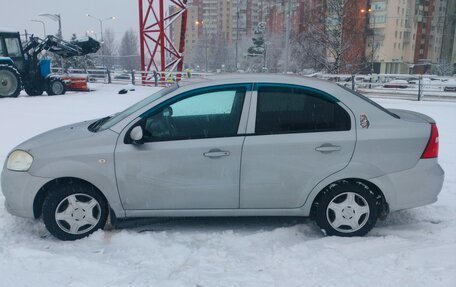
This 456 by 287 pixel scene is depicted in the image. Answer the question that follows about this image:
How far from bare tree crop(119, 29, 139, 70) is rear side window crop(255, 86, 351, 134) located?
280 feet

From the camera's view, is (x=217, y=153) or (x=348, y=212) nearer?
(x=217, y=153)

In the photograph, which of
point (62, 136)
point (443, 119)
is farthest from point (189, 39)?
point (62, 136)

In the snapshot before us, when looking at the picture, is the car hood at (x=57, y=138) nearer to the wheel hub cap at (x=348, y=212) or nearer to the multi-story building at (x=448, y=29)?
the wheel hub cap at (x=348, y=212)

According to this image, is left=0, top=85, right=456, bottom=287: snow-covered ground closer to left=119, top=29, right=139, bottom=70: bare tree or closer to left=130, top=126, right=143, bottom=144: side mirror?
left=130, top=126, right=143, bottom=144: side mirror

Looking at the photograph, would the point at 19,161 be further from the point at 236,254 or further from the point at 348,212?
the point at 348,212

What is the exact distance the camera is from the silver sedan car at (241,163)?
13.1 feet

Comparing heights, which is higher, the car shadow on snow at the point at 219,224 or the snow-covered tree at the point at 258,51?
the snow-covered tree at the point at 258,51

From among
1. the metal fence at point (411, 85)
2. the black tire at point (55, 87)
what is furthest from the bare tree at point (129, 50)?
the metal fence at point (411, 85)

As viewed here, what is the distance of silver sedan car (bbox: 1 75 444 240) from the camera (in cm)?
399

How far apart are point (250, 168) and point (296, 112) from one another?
72cm

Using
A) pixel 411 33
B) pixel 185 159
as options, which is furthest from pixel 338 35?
pixel 411 33

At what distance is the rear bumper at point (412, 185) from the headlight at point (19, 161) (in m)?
3.35

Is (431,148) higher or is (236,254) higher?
(431,148)

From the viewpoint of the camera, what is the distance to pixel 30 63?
1992cm
